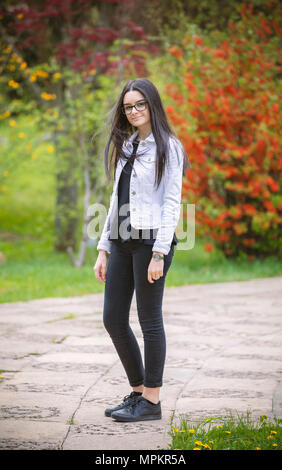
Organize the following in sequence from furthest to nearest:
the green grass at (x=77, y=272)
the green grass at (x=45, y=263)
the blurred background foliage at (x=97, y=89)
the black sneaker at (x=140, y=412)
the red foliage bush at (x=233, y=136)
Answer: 1. the blurred background foliage at (x=97, y=89)
2. the red foliage bush at (x=233, y=136)
3. the green grass at (x=45, y=263)
4. the green grass at (x=77, y=272)
5. the black sneaker at (x=140, y=412)

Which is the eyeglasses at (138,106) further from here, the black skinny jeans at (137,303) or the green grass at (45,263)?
the green grass at (45,263)

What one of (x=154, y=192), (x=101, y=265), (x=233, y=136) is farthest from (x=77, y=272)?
(x=154, y=192)

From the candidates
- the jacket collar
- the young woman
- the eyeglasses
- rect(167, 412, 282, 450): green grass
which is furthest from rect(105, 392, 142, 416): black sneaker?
the eyeglasses

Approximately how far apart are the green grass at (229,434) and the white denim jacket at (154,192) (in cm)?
85

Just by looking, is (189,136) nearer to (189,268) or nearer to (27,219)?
(189,268)

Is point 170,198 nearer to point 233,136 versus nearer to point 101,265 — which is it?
point 101,265

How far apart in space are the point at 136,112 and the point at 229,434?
158 centimetres

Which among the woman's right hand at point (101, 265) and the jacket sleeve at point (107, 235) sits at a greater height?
the jacket sleeve at point (107, 235)

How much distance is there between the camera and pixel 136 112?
3191 mm

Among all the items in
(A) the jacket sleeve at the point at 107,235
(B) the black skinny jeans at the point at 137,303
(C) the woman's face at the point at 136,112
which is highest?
(C) the woman's face at the point at 136,112

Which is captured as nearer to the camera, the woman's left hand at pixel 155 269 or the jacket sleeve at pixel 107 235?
the woman's left hand at pixel 155 269

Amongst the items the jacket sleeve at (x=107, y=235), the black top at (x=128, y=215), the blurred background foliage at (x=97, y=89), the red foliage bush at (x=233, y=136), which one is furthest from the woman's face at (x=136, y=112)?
the red foliage bush at (x=233, y=136)

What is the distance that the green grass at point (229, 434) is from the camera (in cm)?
270
